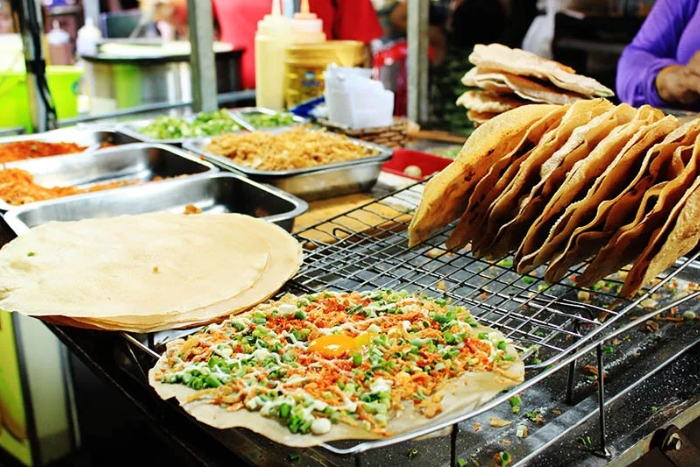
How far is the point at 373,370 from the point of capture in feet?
4.13

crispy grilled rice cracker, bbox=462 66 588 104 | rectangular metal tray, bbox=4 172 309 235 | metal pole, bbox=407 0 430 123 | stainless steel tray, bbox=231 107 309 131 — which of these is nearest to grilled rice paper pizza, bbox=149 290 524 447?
rectangular metal tray, bbox=4 172 309 235

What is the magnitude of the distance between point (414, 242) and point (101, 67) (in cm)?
374

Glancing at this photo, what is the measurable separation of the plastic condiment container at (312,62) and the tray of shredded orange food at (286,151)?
0.80 metres

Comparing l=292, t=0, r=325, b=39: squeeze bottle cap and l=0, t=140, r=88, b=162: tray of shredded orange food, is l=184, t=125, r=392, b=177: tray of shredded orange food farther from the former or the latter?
l=292, t=0, r=325, b=39: squeeze bottle cap

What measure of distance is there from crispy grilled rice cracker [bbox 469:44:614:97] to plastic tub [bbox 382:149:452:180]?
2.29 ft

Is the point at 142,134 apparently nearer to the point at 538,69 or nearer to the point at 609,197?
the point at 538,69

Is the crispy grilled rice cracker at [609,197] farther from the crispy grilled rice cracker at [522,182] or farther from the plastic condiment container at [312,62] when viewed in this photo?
the plastic condiment container at [312,62]

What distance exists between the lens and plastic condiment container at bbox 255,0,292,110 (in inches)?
157

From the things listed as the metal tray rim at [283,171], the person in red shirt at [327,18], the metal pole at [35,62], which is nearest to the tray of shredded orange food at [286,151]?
the metal tray rim at [283,171]

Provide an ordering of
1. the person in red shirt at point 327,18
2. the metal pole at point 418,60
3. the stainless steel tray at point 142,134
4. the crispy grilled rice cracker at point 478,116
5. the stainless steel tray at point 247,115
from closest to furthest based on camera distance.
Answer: the crispy grilled rice cracker at point 478,116 → the stainless steel tray at point 142,134 → the stainless steel tray at point 247,115 → the metal pole at point 418,60 → the person in red shirt at point 327,18

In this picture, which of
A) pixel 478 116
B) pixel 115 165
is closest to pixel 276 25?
pixel 115 165

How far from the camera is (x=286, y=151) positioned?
9.39 ft

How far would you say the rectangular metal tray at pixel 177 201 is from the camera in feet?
7.91

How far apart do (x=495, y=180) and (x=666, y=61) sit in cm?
197
